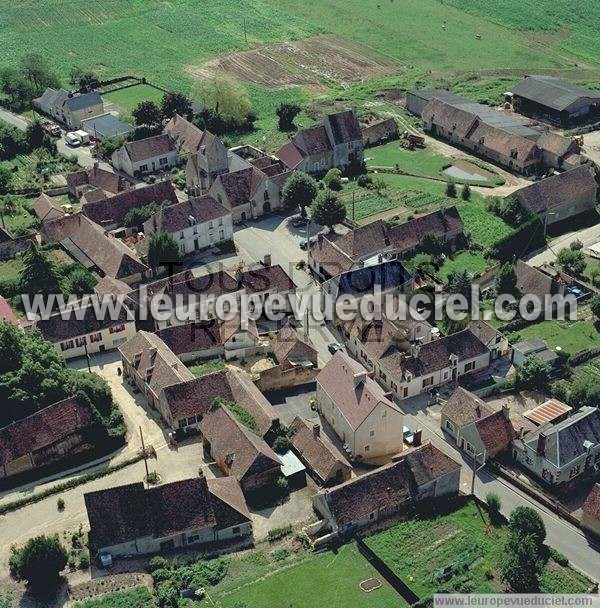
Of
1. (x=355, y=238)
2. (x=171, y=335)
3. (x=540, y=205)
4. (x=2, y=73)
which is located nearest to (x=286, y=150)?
(x=355, y=238)

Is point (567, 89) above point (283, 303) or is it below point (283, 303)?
above

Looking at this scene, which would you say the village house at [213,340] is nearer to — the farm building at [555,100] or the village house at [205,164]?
the village house at [205,164]

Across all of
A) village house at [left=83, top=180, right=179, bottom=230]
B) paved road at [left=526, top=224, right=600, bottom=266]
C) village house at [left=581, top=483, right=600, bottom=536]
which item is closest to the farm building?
paved road at [left=526, top=224, right=600, bottom=266]

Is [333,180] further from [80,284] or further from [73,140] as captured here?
[73,140]

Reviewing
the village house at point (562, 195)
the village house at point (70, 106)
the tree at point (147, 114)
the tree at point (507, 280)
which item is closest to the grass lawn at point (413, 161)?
the village house at point (562, 195)

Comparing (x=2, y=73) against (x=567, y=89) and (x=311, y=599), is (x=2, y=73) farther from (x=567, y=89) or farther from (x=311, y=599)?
(x=311, y=599)

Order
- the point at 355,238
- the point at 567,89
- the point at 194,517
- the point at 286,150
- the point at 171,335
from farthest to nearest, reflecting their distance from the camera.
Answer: the point at 567,89 → the point at 286,150 → the point at 355,238 → the point at 171,335 → the point at 194,517

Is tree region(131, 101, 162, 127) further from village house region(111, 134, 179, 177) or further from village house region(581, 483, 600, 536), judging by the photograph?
village house region(581, 483, 600, 536)
